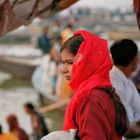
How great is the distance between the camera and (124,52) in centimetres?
289

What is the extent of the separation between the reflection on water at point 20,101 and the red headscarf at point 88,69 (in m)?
7.14

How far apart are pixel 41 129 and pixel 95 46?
3.59 metres

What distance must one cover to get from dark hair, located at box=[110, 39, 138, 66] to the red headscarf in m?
0.79

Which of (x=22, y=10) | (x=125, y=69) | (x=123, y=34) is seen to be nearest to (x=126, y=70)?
(x=125, y=69)

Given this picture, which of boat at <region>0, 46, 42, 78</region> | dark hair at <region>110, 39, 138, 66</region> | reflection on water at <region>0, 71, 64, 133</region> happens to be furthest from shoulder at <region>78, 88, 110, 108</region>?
boat at <region>0, 46, 42, 78</region>

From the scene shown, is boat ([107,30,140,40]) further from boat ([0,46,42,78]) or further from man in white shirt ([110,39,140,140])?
man in white shirt ([110,39,140,140])

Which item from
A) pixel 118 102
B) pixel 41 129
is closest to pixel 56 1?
pixel 118 102

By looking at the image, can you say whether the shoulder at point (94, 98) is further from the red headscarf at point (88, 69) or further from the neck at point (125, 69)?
the neck at point (125, 69)

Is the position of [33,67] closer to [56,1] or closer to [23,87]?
[23,87]

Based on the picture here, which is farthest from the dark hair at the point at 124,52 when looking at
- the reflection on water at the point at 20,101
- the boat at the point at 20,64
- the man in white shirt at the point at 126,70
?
the boat at the point at 20,64

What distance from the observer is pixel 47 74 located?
392 inches

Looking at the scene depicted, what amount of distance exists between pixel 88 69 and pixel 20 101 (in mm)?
10259

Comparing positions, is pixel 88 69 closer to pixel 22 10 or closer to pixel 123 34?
pixel 22 10

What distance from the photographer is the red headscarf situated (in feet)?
6.68
